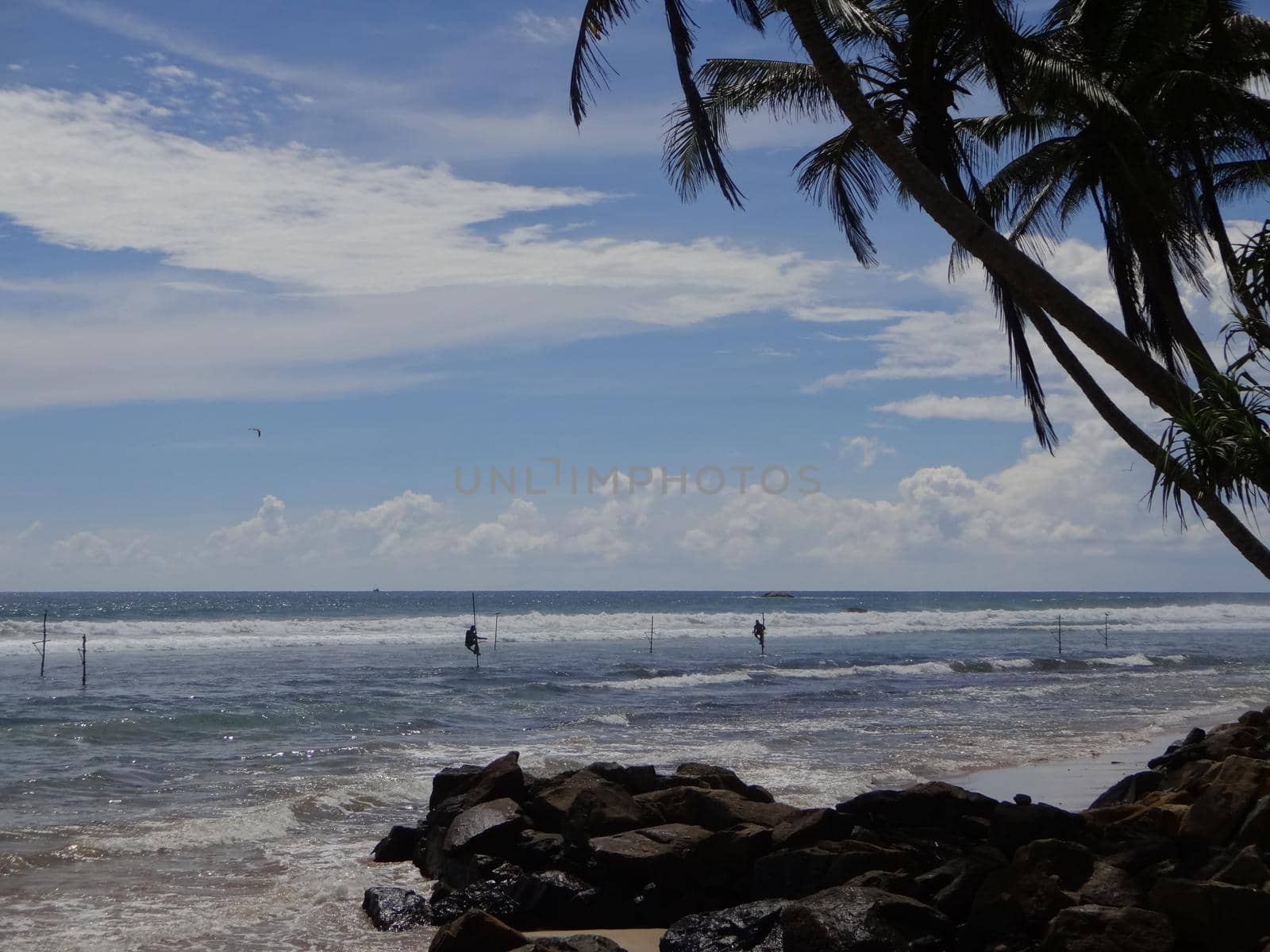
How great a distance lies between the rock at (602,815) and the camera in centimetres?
883

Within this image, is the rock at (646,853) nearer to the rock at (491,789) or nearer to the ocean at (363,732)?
the ocean at (363,732)

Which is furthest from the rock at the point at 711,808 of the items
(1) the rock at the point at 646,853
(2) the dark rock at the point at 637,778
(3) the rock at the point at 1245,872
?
(3) the rock at the point at 1245,872

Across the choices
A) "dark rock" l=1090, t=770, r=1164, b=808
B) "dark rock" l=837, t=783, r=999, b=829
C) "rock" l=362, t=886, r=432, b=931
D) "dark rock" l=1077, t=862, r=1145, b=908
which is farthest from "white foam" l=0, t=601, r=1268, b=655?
"dark rock" l=1077, t=862, r=1145, b=908

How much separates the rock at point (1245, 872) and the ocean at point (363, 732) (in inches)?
200

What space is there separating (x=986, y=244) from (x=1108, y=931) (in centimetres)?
473

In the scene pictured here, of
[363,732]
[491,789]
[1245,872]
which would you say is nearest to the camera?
[1245,872]

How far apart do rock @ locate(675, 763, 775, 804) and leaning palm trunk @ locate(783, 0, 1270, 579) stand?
14.2ft

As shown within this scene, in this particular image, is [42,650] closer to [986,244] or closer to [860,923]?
[986,244]

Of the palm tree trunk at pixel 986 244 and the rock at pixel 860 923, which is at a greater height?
the palm tree trunk at pixel 986 244

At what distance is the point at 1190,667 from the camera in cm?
3550

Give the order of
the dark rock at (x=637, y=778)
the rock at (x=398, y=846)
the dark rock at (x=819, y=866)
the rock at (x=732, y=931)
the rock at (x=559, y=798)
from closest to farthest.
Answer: the rock at (x=732, y=931) < the dark rock at (x=819, y=866) < the rock at (x=559, y=798) < the rock at (x=398, y=846) < the dark rock at (x=637, y=778)

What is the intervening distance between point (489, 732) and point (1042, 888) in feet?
45.4

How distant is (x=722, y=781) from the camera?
10672 millimetres

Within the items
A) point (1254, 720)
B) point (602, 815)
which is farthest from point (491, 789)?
point (1254, 720)
